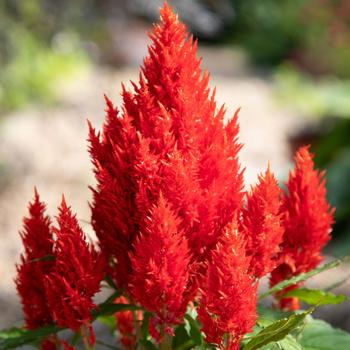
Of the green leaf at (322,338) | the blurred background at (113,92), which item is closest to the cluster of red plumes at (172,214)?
the green leaf at (322,338)

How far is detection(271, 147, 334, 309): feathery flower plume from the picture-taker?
5.45 feet

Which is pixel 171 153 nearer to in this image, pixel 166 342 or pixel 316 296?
pixel 166 342

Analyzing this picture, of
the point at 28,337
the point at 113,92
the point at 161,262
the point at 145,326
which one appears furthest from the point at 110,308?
the point at 113,92

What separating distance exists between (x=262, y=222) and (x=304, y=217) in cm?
23

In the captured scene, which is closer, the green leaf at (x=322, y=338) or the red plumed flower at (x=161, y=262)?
the red plumed flower at (x=161, y=262)

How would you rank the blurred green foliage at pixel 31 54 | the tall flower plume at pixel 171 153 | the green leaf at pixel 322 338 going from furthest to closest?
the blurred green foliage at pixel 31 54 < the green leaf at pixel 322 338 < the tall flower plume at pixel 171 153

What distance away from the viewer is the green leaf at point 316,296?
1.68m

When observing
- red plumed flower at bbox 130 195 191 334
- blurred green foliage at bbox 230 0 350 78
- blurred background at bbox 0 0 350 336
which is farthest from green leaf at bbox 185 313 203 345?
blurred green foliage at bbox 230 0 350 78

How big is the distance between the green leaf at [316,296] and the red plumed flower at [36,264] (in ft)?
1.94

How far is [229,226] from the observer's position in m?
1.42

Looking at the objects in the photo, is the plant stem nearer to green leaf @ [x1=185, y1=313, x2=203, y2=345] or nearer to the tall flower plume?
green leaf @ [x1=185, y1=313, x2=203, y2=345]

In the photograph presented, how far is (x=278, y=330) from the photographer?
1401 mm

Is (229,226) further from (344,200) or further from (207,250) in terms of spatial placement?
(344,200)

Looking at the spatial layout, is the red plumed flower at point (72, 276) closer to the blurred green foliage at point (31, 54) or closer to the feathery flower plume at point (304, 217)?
the feathery flower plume at point (304, 217)
